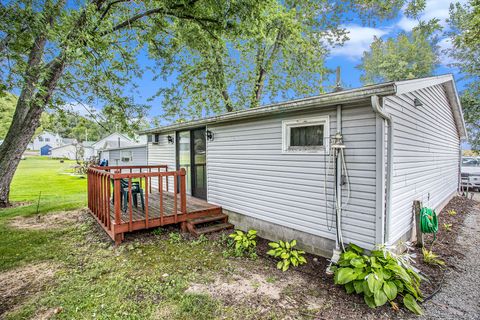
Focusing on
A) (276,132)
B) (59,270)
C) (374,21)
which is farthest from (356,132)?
(374,21)

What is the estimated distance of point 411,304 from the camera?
2.66m

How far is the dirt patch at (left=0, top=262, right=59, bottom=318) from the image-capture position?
9.42ft

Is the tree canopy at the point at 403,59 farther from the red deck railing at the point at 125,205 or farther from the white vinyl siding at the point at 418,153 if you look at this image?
the red deck railing at the point at 125,205

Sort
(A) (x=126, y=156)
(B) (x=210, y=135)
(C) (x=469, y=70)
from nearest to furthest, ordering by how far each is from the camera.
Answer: (B) (x=210, y=135)
(C) (x=469, y=70)
(A) (x=126, y=156)

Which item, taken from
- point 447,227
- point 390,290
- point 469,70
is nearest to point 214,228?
point 390,290

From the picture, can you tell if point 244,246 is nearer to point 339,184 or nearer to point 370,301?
point 339,184

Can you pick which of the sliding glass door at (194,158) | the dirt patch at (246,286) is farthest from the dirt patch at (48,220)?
the dirt patch at (246,286)

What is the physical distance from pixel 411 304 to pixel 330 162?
6.42ft

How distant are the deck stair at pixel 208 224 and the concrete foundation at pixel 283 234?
163mm

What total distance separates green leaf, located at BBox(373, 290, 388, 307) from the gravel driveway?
0.44 m

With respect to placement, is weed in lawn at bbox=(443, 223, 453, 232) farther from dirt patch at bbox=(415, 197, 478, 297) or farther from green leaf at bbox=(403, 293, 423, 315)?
green leaf at bbox=(403, 293, 423, 315)

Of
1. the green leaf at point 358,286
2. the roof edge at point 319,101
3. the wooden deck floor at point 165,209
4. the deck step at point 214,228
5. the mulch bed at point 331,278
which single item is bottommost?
the mulch bed at point 331,278

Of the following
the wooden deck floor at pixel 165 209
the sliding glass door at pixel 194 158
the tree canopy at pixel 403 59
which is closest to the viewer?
the wooden deck floor at pixel 165 209

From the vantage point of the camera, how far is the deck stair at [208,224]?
5009 millimetres
